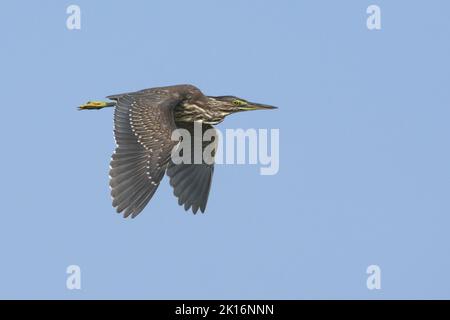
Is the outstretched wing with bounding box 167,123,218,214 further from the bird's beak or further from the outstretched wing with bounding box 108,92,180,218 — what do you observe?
the outstretched wing with bounding box 108,92,180,218

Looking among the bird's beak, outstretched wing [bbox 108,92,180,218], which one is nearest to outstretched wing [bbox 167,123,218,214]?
the bird's beak

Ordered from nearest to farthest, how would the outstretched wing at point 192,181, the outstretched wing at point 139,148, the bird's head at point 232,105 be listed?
the outstretched wing at point 139,148 → the outstretched wing at point 192,181 → the bird's head at point 232,105

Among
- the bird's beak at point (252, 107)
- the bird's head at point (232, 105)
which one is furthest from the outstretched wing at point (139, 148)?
the bird's beak at point (252, 107)

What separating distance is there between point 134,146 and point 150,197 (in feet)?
2.93

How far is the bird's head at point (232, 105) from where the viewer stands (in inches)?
694

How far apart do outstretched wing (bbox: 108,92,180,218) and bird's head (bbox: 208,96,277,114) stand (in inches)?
43.6

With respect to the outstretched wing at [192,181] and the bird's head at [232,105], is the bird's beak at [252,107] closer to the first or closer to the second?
the bird's head at [232,105]

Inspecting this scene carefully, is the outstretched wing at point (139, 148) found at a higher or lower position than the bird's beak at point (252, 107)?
lower

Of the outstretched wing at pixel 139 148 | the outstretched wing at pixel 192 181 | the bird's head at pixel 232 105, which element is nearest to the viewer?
the outstretched wing at pixel 139 148

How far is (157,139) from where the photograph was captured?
15.8 meters

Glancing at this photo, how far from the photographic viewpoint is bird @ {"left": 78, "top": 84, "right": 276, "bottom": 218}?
15344 millimetres
